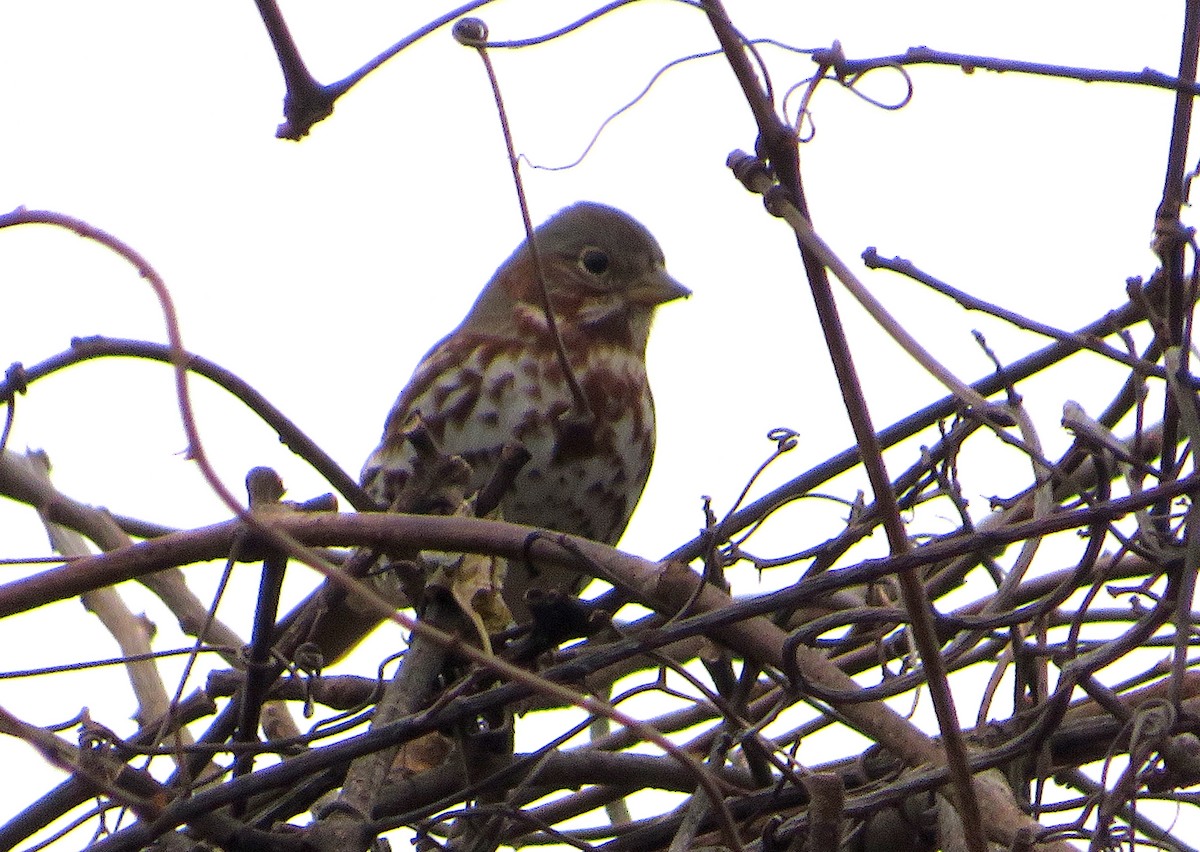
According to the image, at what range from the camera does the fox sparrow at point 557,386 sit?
138 inches

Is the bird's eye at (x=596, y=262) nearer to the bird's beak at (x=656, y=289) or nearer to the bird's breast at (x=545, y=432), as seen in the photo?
the bird's beak at (x=656, y=289)

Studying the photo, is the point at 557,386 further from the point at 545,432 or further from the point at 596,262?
the point at 596,262

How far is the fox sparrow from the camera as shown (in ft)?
11.5

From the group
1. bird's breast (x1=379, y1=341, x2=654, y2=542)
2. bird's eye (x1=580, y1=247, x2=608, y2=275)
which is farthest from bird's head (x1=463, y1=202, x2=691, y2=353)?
bird's breast (x1=379, y1=341, x2=654, y2=542)

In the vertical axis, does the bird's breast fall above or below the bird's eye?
below

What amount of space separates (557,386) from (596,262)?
55 cm

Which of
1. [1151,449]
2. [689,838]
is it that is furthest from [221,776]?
[1151,449]

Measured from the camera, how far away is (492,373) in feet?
12.0

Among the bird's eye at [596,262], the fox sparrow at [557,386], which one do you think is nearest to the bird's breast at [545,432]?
the fox sparrow at [557,386]

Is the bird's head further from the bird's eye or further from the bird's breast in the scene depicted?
the bird's breast

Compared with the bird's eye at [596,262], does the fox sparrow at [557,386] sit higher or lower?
lower

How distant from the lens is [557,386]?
361cm

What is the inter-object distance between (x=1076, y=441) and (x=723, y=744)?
24.6 inches

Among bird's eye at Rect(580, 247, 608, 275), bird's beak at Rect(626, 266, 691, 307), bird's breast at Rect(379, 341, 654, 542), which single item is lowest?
bird's breast at Rect(379, 341, 654, 542)
